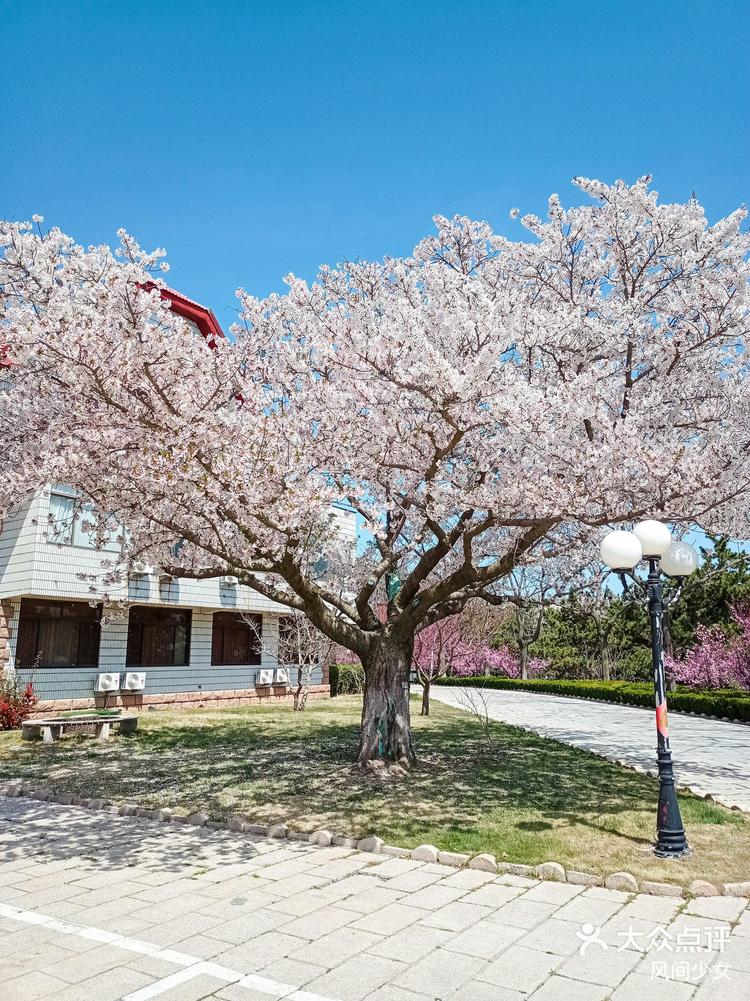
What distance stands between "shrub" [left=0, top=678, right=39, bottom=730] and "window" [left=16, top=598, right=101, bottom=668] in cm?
96

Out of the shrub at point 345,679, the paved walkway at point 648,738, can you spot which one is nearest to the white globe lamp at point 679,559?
the paved walkway at point 648,738

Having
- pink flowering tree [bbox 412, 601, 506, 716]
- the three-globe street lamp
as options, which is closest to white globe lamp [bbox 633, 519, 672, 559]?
the three-globe street lamp

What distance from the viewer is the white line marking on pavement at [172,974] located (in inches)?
148

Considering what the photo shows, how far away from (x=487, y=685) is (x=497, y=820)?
1280 inches

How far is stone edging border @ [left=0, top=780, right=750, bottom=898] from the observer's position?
212 inches

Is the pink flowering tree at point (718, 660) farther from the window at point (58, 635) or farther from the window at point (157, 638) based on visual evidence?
the window at point (58, 635)

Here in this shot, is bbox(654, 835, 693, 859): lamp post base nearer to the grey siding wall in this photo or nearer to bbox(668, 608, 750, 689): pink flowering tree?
the grey siding wall

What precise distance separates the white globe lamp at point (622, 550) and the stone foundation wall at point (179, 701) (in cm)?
1457

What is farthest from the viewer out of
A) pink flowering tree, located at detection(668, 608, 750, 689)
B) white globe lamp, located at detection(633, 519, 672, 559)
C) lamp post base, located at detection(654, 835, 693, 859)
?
pink flowering tree, located at detection(668, 608, 750, 689)

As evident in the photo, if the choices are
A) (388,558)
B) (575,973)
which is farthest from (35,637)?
(575,973)

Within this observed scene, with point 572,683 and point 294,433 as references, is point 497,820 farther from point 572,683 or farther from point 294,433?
point 572,683

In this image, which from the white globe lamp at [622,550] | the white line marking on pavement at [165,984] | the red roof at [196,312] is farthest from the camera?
the red roof at [196,312]

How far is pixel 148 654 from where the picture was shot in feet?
67.1

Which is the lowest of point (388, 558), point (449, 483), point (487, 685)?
point (487, 685)
